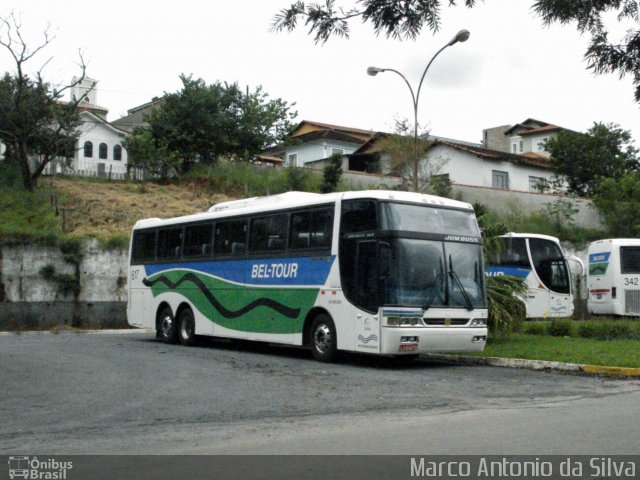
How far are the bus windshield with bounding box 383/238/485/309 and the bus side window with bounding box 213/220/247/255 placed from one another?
5.14 meters

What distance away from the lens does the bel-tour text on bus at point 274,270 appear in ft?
56.8

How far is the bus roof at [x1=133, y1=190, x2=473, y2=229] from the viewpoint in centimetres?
1580

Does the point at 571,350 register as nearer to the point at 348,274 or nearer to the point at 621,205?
the point at 348,274

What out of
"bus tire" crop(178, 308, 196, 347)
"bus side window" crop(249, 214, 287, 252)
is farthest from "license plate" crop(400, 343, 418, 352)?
"bus tire" crop(178, 308, 196, 347)

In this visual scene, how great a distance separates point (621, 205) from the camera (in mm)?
41312

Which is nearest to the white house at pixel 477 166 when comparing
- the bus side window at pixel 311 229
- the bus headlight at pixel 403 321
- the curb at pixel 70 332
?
the curb at pixel 70 332

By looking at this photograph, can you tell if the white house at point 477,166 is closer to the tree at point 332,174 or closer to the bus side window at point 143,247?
the tree at point 332,174

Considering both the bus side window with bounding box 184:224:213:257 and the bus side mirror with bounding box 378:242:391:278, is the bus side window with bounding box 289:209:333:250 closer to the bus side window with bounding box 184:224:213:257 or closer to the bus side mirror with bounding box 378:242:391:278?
the bus side mirror with bounding box 378:242:391:278

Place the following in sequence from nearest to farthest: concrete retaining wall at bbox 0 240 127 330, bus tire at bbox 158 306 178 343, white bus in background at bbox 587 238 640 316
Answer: bus tire at bbox 158 306 178 343 → concrete retaining wall at bbox 0 240 127 330 → white bus in background at bbox 587 238 640 316

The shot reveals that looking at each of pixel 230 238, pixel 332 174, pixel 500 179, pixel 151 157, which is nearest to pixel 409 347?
pixel 230 238

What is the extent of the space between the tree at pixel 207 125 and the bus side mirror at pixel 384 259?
2885 cm

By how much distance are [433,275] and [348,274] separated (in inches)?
65.4

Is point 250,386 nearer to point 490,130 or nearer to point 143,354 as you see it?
point 143,354
